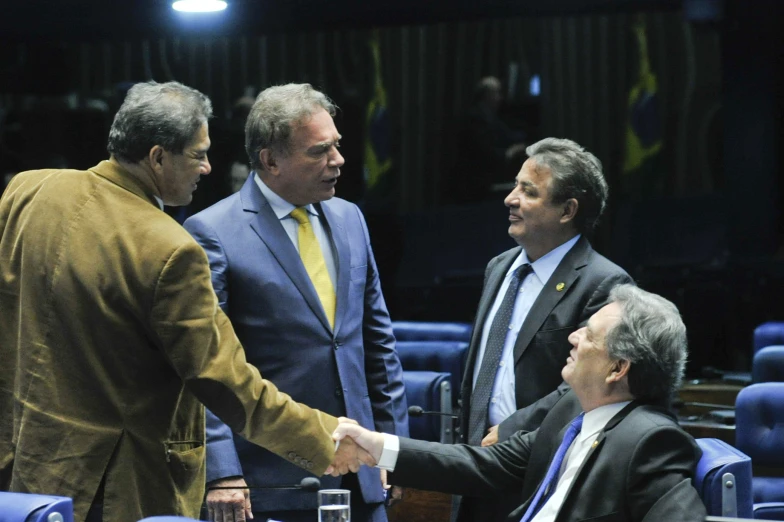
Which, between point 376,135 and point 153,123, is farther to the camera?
point 376,135

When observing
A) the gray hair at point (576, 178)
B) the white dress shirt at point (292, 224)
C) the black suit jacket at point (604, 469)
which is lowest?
the black suit jacket at point (604, 469)

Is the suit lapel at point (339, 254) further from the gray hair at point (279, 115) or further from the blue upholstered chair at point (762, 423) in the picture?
the blue upholstered chair at point (762, 423)

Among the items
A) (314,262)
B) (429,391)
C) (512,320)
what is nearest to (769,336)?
(429,391)

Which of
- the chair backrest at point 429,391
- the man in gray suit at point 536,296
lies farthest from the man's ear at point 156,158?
the chair backrest at point 429,391

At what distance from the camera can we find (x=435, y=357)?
4.91 meters

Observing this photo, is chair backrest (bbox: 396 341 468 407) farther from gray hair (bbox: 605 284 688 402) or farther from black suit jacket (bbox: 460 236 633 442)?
gray hair (bbox: 605 284 688 402)

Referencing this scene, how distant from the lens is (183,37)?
23.2 ft

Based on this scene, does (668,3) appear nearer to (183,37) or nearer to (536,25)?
(536,25)

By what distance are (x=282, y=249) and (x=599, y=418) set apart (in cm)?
90

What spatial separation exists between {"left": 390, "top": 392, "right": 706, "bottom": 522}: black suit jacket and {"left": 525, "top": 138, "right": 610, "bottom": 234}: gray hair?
28.8 inches

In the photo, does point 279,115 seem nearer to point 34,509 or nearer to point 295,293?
point 295,293

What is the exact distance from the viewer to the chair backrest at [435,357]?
4879 mm

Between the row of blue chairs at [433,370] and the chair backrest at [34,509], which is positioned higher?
the chair backrest at [34,509]

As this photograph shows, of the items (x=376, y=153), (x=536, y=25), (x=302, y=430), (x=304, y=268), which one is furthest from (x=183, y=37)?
(x=302, y=430)
